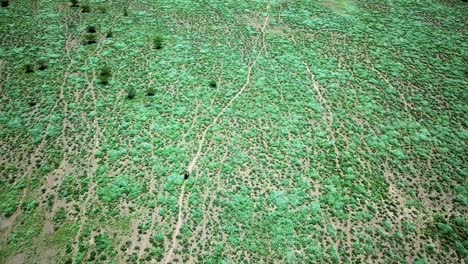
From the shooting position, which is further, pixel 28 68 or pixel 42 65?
pixel 42 65

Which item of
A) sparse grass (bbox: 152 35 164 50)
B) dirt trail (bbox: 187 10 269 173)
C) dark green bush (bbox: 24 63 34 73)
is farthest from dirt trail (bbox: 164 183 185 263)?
dark green bush (bbox: 24 63 34 73)

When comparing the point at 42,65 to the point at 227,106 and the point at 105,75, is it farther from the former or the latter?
the point at 227,106

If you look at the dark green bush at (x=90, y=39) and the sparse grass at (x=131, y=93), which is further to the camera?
the dark green bush at (x=90, y=39)

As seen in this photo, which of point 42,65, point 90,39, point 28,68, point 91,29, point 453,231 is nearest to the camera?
point 453,231

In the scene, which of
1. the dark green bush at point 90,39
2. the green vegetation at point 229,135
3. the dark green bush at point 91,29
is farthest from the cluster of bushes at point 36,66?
the dark green bush at point 91,29

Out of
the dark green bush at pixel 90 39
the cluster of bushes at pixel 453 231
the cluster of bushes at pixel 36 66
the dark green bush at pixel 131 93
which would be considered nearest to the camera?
the cluster of bushes at pixel 453 231

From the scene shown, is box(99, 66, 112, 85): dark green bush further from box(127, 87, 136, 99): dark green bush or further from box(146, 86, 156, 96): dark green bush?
box(146, 86, 156, 96): dark green bush

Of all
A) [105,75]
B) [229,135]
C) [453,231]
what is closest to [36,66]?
[105,75]

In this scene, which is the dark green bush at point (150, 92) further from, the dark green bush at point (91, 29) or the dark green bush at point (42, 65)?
the dark green bush at point (91, 29)

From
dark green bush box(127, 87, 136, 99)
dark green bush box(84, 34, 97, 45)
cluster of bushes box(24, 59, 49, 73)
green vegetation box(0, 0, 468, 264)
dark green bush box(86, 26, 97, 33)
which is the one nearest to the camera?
green vegetation box(0, 0, 468, 264)
